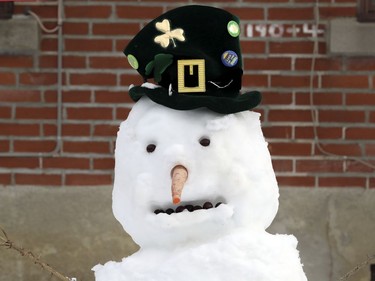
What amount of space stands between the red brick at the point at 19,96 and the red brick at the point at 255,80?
1.21 m

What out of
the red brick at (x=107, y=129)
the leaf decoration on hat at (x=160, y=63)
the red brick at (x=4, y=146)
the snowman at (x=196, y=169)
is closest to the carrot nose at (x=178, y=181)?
the snowman at (x=196, y=169)

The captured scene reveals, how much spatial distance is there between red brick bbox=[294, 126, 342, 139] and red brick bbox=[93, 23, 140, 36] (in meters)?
1.11

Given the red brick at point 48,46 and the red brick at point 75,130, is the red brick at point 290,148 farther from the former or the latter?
the red brick at point 48,46

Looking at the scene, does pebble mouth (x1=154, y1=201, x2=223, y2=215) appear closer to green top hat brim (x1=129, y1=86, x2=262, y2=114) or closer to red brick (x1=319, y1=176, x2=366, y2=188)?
green top hat brim (x1=129, y1=86, x2=262, y2=114)

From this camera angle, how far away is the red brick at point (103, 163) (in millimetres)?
4586

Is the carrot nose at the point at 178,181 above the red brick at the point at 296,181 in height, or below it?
above

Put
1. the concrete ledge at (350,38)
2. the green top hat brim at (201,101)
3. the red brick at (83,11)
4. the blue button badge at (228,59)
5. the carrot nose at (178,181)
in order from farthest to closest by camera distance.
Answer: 1. the red brick at (83,11)
2. the concrete ledge at (350,38)
3. the blue button badge at (228,59)
4. the green top hat brim at (201,101)
5. the carrot nose at (178,181)

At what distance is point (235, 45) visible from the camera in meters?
2.59

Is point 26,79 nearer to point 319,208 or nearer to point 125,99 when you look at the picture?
point 125,99

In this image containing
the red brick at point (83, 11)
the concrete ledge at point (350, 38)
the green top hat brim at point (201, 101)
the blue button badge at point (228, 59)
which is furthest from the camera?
the red brick at point (83, 11)

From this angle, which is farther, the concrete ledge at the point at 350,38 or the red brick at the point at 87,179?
the red brick at the point at 87,179

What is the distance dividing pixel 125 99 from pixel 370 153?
1.46 meters

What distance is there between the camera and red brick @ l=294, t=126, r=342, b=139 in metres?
4.57

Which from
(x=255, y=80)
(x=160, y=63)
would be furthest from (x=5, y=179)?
(x=160, y=63)
